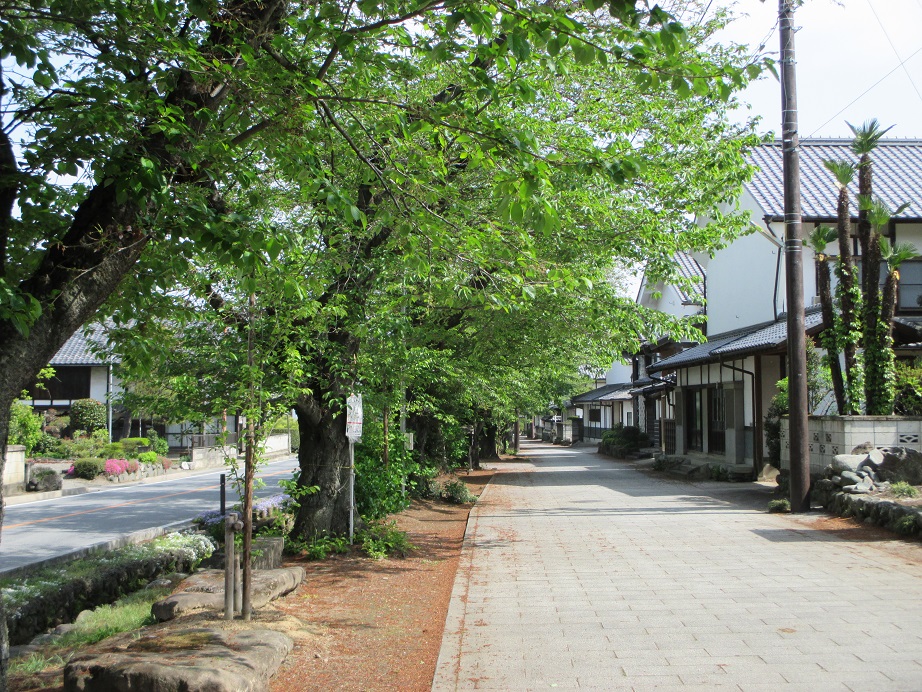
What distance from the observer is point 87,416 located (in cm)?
3856

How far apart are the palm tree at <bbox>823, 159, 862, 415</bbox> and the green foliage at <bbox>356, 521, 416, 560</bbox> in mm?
9279

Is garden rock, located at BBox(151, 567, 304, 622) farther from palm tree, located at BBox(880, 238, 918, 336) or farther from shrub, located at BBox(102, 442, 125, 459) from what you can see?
shrub, located at BBox(102, 442, 125, 459)

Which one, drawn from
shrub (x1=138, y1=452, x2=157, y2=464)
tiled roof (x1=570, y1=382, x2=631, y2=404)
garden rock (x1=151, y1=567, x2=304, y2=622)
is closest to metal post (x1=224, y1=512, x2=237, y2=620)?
garden rock (x1=151, y1=567, x2=304, y2=622)

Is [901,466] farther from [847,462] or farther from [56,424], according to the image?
[56,424]

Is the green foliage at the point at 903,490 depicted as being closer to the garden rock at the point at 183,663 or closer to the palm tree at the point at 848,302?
the palm tree at the point at 848,302

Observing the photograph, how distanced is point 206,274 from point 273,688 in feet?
15.0

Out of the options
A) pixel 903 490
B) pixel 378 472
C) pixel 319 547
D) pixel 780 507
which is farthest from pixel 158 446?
pixel 903 490

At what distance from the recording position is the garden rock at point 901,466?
13.9 m

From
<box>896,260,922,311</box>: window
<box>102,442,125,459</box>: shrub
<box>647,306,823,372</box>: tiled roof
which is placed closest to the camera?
<box>647,306,823,372</box>: tiled roof

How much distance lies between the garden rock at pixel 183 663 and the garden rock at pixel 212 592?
844mm

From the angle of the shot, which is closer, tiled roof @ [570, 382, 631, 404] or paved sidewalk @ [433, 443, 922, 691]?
paved sidewalk @ [433, 443, 922, 691]

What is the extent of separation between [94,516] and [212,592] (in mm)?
12280

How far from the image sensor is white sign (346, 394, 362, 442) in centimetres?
1075

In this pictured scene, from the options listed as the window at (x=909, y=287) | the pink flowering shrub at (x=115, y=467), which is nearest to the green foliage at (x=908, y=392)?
the window at (x=909, y=287)
